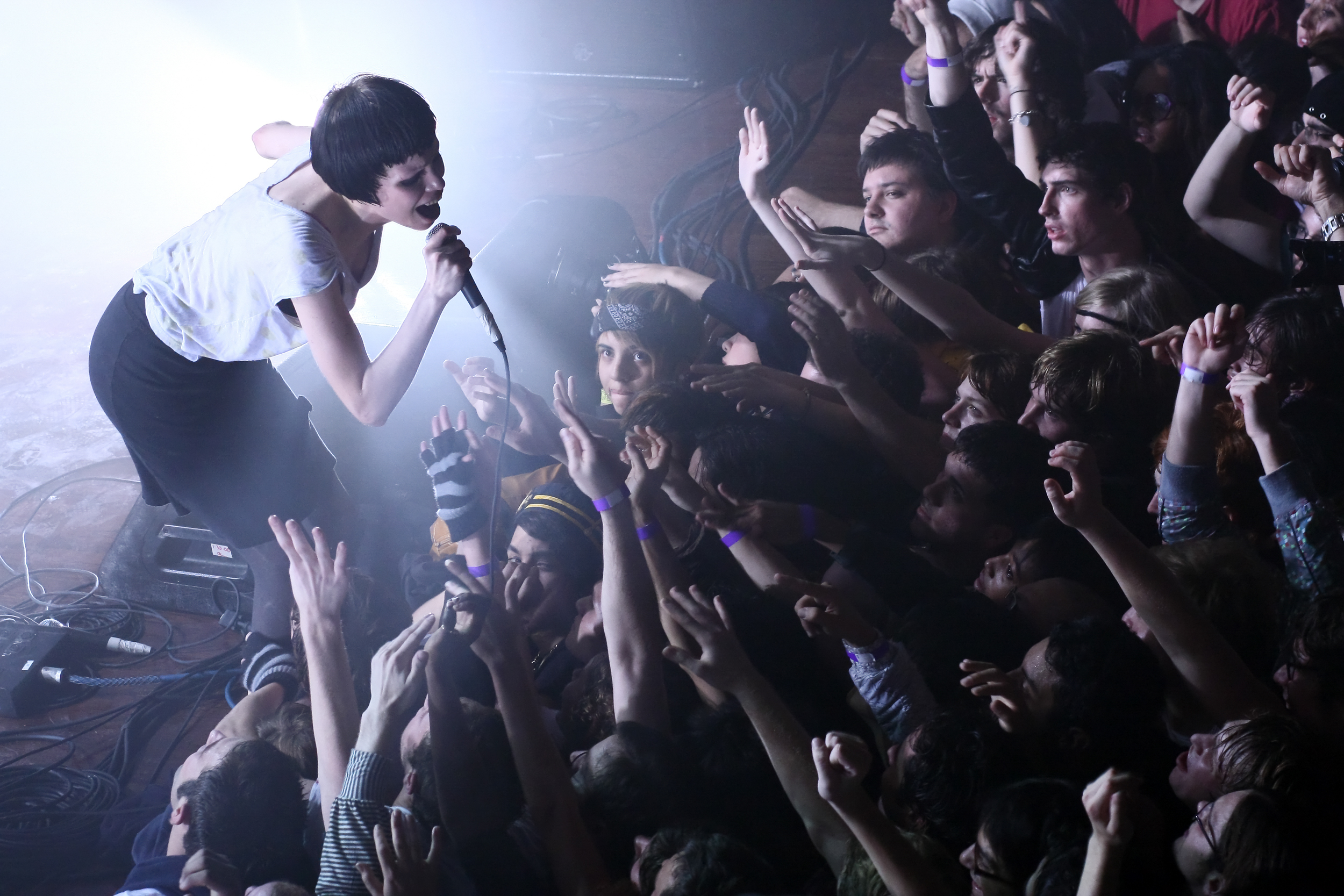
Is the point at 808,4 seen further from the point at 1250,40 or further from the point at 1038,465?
the point at 1038,465

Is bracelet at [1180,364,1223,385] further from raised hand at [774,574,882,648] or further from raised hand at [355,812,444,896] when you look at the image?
raised hand at [355,812,444,896]

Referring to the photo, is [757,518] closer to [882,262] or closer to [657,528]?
[657,528]

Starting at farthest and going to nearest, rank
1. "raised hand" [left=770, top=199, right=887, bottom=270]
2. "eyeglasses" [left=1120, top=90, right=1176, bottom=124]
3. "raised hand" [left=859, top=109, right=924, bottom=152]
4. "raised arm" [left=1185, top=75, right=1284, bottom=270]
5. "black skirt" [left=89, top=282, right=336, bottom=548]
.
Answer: "raised hand" [left=859, top=109, right=924, bottom=152], "eyeglasses" [left=1120, top=90, right=1176, bottom=124], "raised arm" [left=1185, top=75, right=1284, bottom=270], "raised hand" [left=770, top=199, right=887, bottom=270], "black skirt" [left=89, top=282, right=336, bottom=548]

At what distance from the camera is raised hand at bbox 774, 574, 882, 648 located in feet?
3.97

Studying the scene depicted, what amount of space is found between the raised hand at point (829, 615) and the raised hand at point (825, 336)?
0.48 meters

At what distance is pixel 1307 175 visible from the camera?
1830 mm

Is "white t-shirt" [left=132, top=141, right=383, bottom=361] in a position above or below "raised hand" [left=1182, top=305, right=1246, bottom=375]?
above

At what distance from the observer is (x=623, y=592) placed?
1332 mm

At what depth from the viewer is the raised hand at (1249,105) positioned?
6.28ft

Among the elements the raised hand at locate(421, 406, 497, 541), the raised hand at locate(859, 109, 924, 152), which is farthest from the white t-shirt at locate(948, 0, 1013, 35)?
the raised hand at locate(421, 406, 497, 541)

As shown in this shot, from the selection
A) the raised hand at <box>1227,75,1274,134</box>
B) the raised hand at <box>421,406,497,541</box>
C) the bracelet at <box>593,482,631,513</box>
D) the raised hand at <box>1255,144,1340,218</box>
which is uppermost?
the raised hand at <box>1227,75,1274,134</box>

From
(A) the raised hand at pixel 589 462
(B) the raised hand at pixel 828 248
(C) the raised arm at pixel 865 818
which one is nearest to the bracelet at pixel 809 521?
(A) the raised hand at pixel 589 462

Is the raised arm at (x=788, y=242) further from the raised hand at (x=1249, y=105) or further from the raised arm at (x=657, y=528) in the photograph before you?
the raised hand at (x=1249, y=105)

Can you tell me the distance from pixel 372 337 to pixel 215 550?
560 mm
